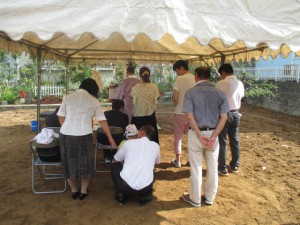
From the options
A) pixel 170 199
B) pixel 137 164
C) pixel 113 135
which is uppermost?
pixel 113 135

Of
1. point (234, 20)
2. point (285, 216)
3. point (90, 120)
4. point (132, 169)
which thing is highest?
point (234, 20)

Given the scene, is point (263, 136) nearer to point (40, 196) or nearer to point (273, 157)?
point (273, 157)

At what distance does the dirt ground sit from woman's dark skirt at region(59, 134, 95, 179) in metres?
0.39

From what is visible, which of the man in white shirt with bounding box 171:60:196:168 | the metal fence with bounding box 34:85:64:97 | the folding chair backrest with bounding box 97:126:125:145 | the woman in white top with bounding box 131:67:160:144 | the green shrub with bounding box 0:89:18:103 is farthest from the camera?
the metal fence with bounding box 34:85:64:97

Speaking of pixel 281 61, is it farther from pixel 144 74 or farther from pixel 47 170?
pixel 47 170

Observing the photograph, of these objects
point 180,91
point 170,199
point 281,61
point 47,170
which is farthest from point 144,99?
point 281,61

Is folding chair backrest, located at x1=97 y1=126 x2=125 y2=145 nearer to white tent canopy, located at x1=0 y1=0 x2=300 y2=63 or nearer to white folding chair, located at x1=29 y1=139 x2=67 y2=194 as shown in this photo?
white folding chair, located at x1=29 y1=139 x2=67 y2=194

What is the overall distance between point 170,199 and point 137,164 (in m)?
0.81

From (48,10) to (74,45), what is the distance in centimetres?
354

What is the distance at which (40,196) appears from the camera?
12.0 ft

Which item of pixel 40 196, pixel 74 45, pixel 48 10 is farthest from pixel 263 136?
pixel 48 10

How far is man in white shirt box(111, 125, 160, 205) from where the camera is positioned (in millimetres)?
3178

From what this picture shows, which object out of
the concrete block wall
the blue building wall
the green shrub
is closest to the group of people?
the concrete block wall

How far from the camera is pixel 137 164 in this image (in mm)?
3166
